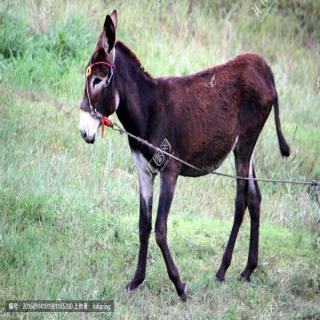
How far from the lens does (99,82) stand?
5793 millimetres

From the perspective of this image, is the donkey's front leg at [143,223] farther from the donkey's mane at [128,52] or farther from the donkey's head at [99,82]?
the donkey's mane at [128,52]

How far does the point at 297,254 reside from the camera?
761 centimetres

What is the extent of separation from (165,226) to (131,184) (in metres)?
2.40

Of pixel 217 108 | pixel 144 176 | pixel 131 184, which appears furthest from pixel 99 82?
pixel 131 184

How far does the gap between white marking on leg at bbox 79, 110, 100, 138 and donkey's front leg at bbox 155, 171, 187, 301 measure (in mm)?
687

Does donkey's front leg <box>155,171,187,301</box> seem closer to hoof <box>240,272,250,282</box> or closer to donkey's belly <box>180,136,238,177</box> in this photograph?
donkey's belly <box>180,136,238,177</box>

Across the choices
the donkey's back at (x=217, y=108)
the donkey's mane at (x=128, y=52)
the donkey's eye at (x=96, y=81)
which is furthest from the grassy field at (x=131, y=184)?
the donkey's mane at (x=128, y=52)

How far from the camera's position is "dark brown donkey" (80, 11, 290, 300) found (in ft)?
19.1

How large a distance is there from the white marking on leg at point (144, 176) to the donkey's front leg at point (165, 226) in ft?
0.54

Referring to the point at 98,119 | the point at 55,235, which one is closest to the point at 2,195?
the point at 55,235

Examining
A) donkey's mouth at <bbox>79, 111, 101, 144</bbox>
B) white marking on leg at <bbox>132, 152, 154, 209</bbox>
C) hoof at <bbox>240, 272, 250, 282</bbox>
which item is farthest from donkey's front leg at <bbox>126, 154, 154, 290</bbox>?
hoof at <bbox>240, 272, 250, 282</bbox>

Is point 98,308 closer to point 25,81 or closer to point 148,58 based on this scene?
point 25,81

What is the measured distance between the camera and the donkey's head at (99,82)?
5738mm

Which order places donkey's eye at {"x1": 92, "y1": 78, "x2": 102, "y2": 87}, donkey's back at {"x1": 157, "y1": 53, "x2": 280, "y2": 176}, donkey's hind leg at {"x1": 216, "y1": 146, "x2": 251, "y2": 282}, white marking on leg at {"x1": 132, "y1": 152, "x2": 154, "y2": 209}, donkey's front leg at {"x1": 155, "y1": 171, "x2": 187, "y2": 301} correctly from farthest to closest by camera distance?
donkey's hind leg at {"x1": 216, "y1": 146, "x2": 251, "y2": 282} → donkey's back at {"x1": 157, "y1": 53, "x2": 280, "y2": 176} → white marking on leg at {"x1": 132, "y1": 152, "x2": 154, "y2": 209} → donkey's front leg at {"x1": 155, "y1": 171, "x2": 187, "y2": 301} → donkey's eye at {"x1": 92, "y1": 78, "x2": 102, "y2": 87}
